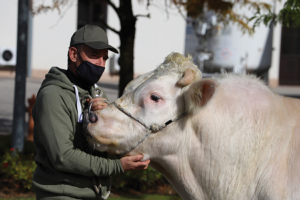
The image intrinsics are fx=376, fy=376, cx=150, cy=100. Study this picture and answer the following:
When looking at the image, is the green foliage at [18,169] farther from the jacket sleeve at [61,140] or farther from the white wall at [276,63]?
the white wall at [276,63]

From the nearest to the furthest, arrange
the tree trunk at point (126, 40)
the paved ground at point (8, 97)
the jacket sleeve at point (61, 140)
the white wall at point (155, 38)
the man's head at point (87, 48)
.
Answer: the jacket sleeve at point (61, 140) < the man's head at point (87, 48) < the tree trunk at point (126, 40) < the paved ground at point (8, 97) < the white wall at point (155, 38)

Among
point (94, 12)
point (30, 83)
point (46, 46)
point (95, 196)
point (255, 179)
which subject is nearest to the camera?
point (255, 179)

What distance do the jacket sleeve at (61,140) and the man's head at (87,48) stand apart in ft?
0.97

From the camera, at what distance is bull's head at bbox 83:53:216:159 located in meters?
2.48

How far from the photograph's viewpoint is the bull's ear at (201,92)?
7.81 ft

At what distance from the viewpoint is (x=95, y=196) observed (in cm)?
264

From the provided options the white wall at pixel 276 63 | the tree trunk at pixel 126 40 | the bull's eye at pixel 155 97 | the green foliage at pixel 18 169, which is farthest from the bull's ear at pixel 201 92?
the white wall at pixel 276 63

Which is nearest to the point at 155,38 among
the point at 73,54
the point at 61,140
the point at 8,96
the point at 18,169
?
the point at 8,96

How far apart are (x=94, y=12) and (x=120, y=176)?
13641 mm

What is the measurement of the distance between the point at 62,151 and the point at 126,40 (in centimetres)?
428

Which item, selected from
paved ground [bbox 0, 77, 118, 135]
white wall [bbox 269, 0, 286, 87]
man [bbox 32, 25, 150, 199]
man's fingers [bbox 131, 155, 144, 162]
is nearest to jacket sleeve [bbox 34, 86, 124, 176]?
man [bbox 32, 25, 150, 199]

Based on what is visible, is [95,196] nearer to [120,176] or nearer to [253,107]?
[253,107]

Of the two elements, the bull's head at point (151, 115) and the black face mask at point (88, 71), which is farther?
the black face mask at point (88, 71)

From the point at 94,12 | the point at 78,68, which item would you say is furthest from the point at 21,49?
the point at 94,12
